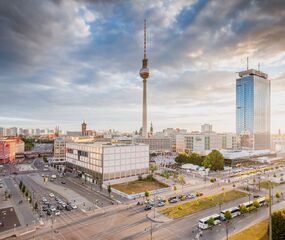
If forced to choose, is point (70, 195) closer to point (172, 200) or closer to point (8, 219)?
point (8, 219)

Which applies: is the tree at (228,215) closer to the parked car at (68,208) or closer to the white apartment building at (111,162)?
the parked car at (68,208)

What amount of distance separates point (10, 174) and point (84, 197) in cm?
5474

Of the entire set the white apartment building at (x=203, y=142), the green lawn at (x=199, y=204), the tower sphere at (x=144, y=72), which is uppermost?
the tower sphere at (x=144, y=72)

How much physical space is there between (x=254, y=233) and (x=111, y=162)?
51398 mm

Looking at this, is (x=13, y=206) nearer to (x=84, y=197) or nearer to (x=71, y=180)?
(x=84, y=197)

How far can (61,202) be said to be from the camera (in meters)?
60.5

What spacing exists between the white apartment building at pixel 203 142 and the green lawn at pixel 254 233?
119406 millimetres

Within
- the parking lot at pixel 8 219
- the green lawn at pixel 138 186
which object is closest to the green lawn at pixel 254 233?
the green lawn at pixel 138 186

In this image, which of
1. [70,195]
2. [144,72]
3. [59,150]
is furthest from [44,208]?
[144,72]

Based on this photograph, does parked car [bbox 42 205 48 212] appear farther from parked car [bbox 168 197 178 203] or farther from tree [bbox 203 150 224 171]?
tree [bbox 203 150 224 171]

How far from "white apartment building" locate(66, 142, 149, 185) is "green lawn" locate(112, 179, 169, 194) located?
3866 millimetres

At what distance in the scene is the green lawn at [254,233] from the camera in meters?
40.7

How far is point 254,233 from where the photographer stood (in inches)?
1662

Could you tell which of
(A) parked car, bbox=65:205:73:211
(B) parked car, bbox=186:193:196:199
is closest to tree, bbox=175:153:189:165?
(B) parked car, bbox=186:193:196:199
